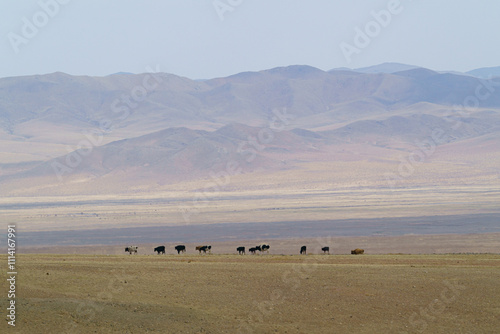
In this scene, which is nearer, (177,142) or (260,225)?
(260,225)

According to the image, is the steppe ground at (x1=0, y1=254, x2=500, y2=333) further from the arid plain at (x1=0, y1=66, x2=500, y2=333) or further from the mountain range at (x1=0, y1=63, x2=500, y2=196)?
the mountain range at (x1=0, y1=63, x2=500, y2=196)

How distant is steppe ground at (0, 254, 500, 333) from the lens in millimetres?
12578

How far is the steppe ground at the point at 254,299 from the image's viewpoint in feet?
41.3

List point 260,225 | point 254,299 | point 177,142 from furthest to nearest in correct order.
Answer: point 177,142 < point 260,225 < point 254,299

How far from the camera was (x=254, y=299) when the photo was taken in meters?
14.8

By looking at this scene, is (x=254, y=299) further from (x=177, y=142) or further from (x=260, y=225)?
(x=177, y=142)

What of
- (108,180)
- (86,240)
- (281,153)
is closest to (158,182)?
(108,180)

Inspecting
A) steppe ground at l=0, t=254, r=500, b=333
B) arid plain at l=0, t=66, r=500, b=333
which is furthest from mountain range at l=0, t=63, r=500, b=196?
steppe ground at l=0, t=254, r=500, b=333

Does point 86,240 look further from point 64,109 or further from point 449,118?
point 64,109

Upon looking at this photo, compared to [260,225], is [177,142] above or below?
above

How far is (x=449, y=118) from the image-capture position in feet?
545

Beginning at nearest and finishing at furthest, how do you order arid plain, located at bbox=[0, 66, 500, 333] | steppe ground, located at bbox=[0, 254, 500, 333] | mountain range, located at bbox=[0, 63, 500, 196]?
steppe ground, located at bbox=[0, 254, 500, 333] → arid plain, located at bbox=[0, 66, 500, 333] → mountain range, located at bbox=[0, 63, 500, 196]

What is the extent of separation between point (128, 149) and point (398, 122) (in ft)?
241

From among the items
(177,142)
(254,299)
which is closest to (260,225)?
(254,299)
